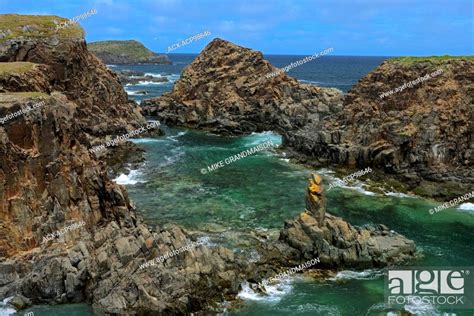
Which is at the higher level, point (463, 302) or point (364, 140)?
point (364, 140)

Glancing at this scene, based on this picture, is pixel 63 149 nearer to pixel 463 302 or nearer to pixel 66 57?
pixel 463 302

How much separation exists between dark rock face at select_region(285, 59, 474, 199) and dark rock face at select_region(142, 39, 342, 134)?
20295 millimetres

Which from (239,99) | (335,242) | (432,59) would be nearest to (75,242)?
(335,242)

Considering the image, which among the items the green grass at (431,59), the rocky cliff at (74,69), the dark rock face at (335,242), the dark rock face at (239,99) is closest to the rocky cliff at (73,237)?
the dark rock face at (335,242)

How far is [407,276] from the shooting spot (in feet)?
141

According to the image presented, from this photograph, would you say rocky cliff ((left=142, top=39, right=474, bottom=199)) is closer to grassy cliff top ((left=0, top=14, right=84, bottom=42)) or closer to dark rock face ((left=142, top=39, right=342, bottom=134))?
dark rock face ((left=142, top=39, right=342, bottom=134))

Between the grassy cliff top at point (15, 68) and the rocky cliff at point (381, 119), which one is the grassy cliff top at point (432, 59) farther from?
the grassy cliff top at point (15, 68)

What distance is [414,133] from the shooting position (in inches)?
2771

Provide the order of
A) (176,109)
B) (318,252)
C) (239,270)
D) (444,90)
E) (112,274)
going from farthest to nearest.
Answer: (176,109) < (444,90) < (318,252) < (239,270) < (112,274)

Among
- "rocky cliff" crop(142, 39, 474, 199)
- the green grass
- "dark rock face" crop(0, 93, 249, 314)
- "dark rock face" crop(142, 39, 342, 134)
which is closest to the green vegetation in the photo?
"dark rock face" crop(0, 93, 249, 314)

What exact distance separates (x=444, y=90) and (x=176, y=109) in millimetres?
61380

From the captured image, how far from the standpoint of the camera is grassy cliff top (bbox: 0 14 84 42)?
76.5 m

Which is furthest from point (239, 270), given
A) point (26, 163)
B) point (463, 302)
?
point (26, 163)

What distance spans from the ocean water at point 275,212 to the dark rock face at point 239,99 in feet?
59.8
